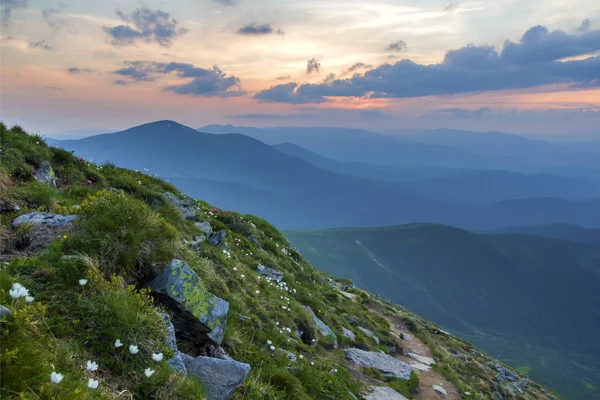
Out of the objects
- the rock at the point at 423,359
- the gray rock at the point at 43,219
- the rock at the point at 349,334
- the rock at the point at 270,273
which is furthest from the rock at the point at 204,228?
the rock at the point at 423,359

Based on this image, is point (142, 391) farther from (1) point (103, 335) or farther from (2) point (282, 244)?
(2) point (282, 244)

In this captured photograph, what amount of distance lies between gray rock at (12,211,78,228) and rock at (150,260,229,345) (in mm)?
2774

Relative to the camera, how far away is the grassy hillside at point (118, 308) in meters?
4.51

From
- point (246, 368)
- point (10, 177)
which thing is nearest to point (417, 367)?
point (246, 368)

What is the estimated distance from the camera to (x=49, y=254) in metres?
6.37

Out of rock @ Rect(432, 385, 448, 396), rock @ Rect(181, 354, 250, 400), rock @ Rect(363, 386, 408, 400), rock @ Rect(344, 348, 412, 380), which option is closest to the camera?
rock @ Rect(181, 354, 250, 400)

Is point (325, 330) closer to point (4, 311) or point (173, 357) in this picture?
point (173, 357)

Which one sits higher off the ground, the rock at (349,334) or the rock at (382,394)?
the rock at (382,394)

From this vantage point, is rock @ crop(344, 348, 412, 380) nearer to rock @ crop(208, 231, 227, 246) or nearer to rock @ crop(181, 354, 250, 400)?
rock @ crop(208, 231, 227, 246)

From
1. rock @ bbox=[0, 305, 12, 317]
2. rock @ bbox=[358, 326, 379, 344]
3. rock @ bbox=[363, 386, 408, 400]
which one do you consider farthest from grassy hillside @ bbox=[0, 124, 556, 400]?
rock @ bbox=[358, 326, 379, 344]

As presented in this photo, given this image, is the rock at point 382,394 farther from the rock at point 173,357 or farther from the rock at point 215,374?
the rock at point 173,357

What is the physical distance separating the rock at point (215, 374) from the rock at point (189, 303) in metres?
0.94

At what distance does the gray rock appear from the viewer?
7997 mm

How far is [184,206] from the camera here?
18.9m
